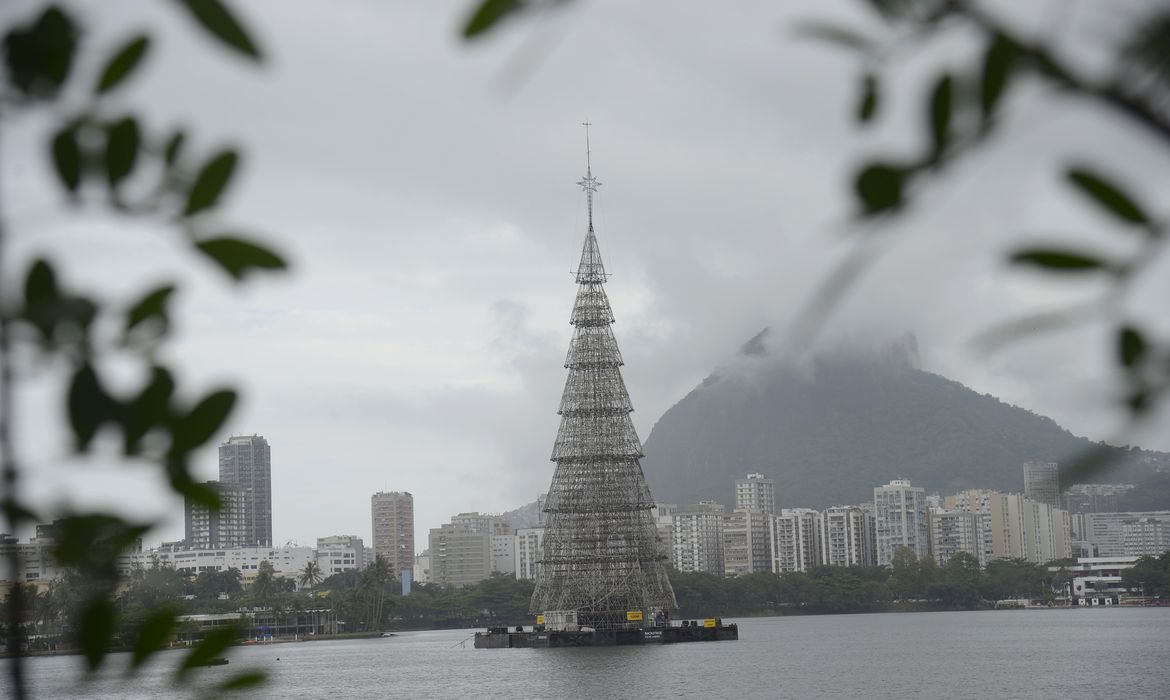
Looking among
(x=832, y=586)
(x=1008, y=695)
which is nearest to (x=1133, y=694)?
(x=1008, y=695)

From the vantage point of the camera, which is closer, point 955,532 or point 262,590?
point 262,590

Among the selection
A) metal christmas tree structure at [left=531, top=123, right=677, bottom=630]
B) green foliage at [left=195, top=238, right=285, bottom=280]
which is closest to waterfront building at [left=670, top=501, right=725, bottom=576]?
metal christmas tree structure at [left=531, top=123, right=677, bottom=630]

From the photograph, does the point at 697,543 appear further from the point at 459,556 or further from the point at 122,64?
the point at 122,64

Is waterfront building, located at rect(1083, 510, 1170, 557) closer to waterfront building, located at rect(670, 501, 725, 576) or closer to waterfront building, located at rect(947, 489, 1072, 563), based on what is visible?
waterfront building, located at rect(947, 489, 1072, 563)

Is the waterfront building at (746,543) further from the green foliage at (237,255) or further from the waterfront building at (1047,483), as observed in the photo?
the green foliage at (237,255)

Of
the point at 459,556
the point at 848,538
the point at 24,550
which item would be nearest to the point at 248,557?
the point at 459,556

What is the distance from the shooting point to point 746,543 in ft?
552

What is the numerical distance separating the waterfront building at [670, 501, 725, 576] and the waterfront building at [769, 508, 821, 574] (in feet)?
21.1

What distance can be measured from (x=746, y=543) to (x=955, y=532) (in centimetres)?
2704

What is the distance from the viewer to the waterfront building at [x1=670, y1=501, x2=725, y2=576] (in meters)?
169

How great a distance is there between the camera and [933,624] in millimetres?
104625

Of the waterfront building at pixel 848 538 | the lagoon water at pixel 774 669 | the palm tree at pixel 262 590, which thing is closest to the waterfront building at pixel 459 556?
the waterfront building at pixel 848 538

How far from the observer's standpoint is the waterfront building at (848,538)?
6713 inches

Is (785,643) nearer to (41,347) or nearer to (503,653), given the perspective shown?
(503,653)
